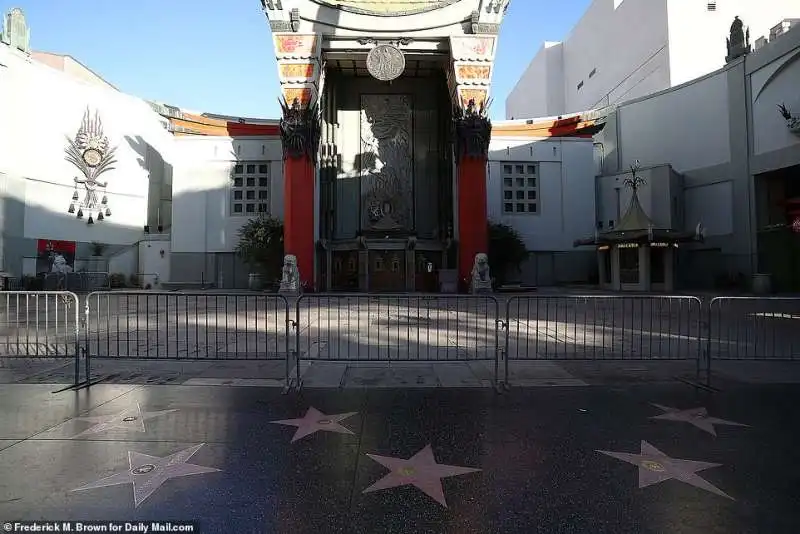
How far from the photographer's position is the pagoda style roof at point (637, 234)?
25.5 metres

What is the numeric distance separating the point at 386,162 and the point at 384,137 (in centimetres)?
162

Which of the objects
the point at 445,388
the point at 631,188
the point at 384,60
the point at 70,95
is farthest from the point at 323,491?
the point at 70,95

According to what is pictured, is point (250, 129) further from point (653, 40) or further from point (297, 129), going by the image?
point (653, 40)

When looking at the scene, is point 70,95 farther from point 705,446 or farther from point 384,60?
point 705,446

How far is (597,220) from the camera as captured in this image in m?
33.7

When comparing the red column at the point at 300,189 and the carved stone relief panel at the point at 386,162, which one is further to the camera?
the carved stone relief panel at the point at 386,162

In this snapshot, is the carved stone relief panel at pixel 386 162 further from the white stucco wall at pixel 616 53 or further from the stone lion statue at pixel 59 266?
the white stucco wall at pixel 616 53

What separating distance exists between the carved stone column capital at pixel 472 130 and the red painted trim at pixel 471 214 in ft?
1.42

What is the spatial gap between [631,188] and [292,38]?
76.2ft

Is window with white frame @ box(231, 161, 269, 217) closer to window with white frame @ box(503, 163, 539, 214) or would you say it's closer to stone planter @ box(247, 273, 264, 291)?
stone planter @ box(247, 273, 264, 291)

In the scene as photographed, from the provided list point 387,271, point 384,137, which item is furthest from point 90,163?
point 387,271

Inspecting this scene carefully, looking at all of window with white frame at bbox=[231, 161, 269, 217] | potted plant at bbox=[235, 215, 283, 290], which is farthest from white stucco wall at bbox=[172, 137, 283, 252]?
potted plant at bbox=[235, 215, 283, 290]

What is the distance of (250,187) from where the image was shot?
1235 inches

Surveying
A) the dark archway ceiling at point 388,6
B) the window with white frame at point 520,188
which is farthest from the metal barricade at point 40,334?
the window with white frame at point 520,188
